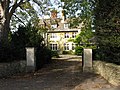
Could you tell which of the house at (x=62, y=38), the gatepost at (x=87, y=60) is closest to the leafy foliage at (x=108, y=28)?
the gatepost at (x=87, y=60)

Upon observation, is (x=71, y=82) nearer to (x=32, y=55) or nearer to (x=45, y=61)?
(x=32, y=55)

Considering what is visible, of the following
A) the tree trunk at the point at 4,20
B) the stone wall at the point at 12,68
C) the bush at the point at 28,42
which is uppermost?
the tree trunk at the point at 4,20

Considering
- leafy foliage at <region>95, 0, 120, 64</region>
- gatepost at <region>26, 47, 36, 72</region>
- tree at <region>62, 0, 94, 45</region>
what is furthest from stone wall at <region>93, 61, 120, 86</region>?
tree at <region>62, 0, 94, 45</region>

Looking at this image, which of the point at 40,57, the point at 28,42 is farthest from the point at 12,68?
the point at 28,42

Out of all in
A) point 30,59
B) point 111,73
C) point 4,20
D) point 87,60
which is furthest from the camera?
point 4,20

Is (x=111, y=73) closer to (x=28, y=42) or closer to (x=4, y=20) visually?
(x=28, y=42)

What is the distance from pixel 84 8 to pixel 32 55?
9.05m

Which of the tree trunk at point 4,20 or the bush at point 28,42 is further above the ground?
the tree trunk at point 4,20

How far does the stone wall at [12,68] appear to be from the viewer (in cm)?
1777

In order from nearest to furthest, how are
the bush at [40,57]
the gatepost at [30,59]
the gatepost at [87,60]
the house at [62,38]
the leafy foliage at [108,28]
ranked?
1. the leafy foliage at [108,28]
2. the gatepost at [87,60]
3. the gatepost at [30,59]
4. the bush at [40,57]
5. the house at [62,38]

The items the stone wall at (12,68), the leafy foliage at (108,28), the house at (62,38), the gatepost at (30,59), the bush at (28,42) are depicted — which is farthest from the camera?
the house at (62,38)

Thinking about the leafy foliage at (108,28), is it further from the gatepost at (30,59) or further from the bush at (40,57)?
the bush at (40,57)

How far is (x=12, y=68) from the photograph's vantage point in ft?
61.7

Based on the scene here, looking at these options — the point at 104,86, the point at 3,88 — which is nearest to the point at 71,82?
the point at 104,86
